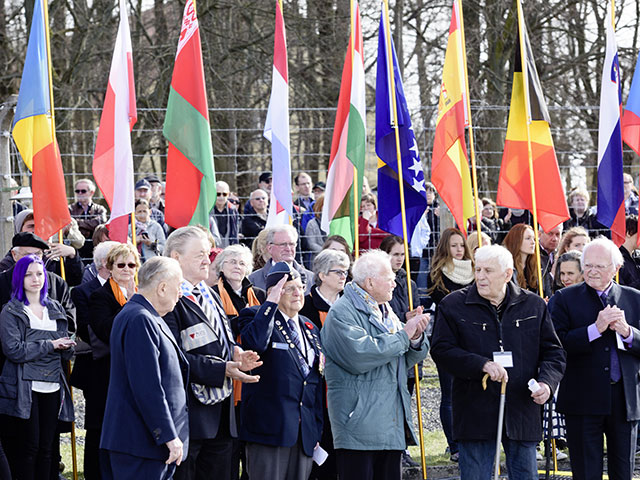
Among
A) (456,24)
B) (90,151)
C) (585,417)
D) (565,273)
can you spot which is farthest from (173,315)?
(90,151)

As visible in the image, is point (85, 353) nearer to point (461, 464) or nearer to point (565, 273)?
point (461, 464)

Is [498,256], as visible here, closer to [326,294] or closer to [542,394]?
[542,394]

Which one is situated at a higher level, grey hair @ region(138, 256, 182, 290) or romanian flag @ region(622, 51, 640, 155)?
romanian flag @ region(622, 51, 640, 155)

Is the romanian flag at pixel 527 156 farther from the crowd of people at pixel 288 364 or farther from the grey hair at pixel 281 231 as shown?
the grey hair at pixel 281 231

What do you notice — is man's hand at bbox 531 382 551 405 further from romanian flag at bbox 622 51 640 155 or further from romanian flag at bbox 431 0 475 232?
romanian flag at bbox 622 51 640 155

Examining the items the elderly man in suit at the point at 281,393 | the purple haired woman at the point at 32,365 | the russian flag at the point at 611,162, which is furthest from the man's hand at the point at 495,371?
the purple haired woman at the point at 32,365

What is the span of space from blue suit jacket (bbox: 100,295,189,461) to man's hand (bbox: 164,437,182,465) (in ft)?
0.08

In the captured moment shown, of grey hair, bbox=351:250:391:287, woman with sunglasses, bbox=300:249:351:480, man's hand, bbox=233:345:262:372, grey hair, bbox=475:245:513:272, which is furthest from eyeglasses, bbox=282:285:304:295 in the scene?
grey hair, bbox=475:245:513:272

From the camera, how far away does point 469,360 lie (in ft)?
20.2

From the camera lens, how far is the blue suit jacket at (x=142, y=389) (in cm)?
509

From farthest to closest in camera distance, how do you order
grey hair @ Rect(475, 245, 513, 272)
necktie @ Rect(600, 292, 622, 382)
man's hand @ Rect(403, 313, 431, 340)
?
1. necktie @ Rect(600, 292, 622, 382)
2. grey hair @ Rect(475, 245, 513, 272)
3. man's hand @ Rect(403, 313, 431, 340)

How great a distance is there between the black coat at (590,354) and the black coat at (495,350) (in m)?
0.34

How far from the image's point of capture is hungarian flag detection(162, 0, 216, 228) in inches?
316

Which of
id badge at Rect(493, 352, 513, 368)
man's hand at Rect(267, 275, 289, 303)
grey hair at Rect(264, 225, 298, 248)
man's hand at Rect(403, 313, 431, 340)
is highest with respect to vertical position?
grey hair at Rect(264, 225, 298, 248)
